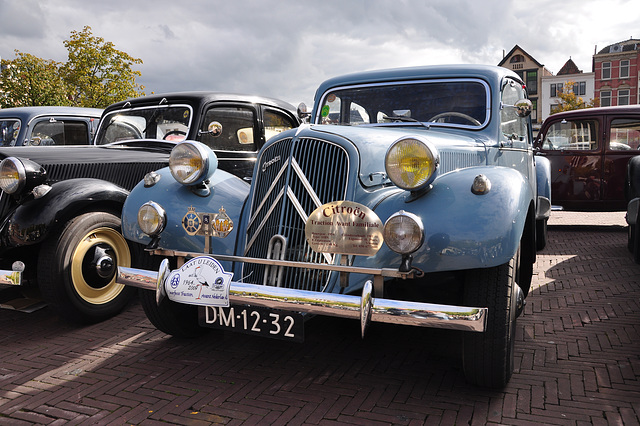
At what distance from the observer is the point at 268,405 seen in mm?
2582

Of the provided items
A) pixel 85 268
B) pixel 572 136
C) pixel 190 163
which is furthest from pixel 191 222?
pixel 572 136

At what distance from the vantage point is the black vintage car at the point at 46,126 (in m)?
6.51

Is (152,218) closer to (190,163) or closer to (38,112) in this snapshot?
(190,163)

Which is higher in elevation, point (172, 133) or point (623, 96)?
point (623, 96)

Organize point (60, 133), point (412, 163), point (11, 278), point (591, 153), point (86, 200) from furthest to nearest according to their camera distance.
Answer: point (591, 153) → point (60, 133) → point (86, 200) → point (11, 278) → point (412, 163)

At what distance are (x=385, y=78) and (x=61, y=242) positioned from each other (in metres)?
2.75

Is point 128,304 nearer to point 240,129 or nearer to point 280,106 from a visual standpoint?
point 240,129

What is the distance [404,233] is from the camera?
91.4 inches

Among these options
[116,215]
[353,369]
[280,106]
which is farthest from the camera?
[280,106]

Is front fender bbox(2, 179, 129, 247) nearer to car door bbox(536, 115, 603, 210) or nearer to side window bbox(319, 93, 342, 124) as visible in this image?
side window bbox(319, 93, 342, 124)

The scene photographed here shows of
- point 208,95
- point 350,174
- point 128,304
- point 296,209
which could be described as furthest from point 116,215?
point 350,174

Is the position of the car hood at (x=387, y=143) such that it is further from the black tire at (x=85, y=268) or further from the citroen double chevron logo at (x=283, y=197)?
the black tire at (x=85, y=268)

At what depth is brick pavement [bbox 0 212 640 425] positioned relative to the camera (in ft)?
8.16

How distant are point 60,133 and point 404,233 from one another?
603 cm
